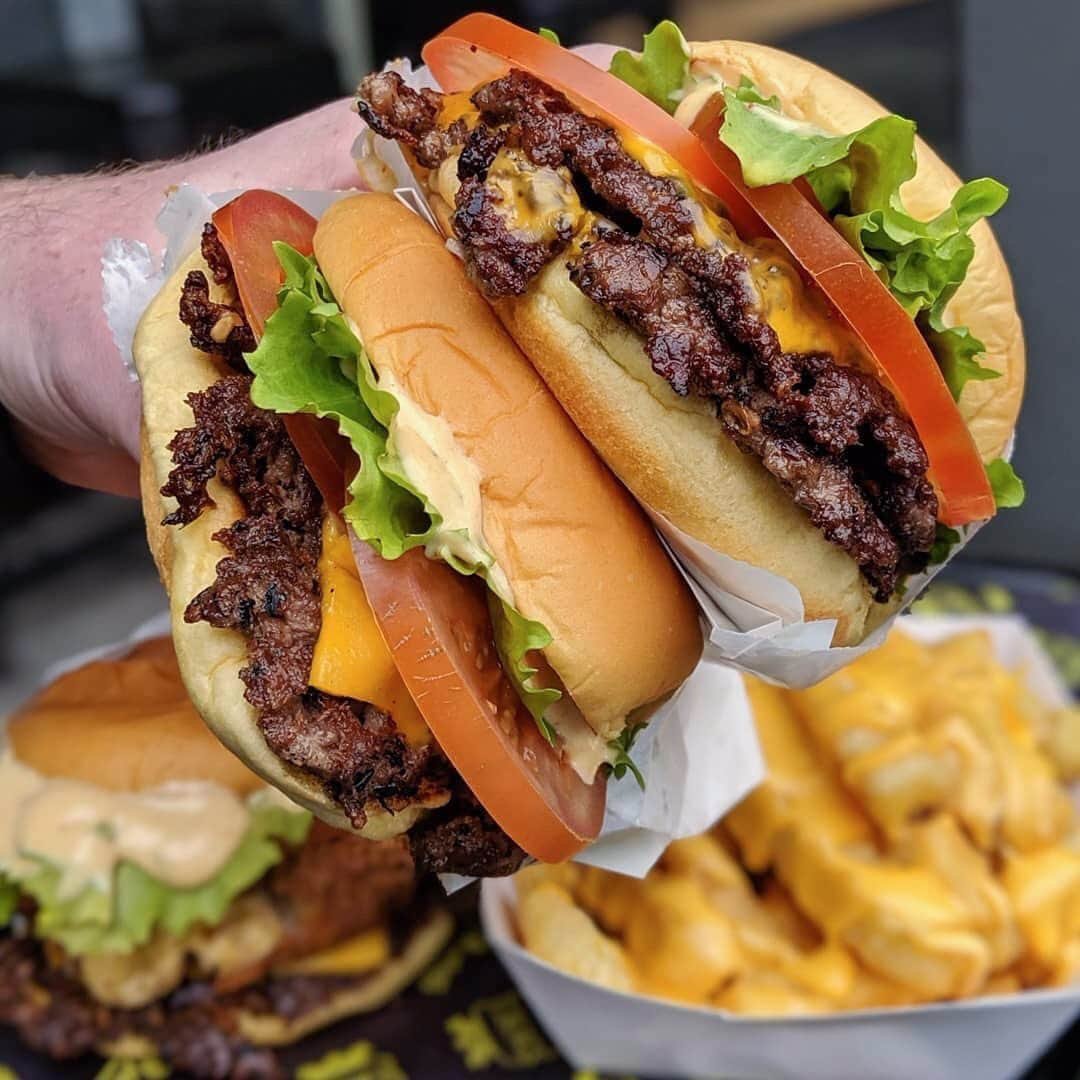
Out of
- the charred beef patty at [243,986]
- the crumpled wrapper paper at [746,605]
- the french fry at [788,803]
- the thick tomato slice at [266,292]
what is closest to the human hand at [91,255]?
the crumpled wrapper paper at [746,605]

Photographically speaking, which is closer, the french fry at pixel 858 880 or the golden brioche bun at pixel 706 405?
the golden brioche bun at pixel 706 405

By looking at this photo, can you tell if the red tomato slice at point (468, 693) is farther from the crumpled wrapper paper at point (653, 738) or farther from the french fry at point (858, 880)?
the french fry at point (858, 880)

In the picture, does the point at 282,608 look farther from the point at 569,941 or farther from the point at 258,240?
the point at 569,941

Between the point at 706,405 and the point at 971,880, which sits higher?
the point at 706,405

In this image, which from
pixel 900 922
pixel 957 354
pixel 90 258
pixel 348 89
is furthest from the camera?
pixel 348 89

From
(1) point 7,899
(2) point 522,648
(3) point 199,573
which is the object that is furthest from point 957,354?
(1) point 7,899

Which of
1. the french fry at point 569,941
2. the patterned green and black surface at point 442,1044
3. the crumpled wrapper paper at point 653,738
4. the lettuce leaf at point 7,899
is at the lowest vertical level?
the patterned green and black surface at point 442,1044

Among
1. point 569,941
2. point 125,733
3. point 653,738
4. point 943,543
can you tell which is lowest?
Answer: point 569,941
